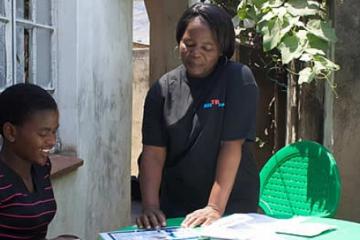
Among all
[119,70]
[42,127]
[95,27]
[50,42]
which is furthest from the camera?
[119,70]

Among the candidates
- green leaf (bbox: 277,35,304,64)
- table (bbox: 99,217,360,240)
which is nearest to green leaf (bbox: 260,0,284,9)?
green leaf (bbox: 277,35,304,64)

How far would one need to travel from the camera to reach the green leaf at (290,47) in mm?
4128

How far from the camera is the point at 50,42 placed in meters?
4.03

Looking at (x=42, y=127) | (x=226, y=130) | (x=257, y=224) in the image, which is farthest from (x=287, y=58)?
(x=42, y=127)

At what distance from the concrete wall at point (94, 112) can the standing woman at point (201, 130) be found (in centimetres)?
124

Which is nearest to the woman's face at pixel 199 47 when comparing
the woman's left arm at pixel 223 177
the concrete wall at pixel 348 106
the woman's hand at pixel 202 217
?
the woman's left arm at pixel 223 177

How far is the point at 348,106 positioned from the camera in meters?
4.82

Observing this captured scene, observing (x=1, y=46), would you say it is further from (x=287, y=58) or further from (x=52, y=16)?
(x=287, y=58)

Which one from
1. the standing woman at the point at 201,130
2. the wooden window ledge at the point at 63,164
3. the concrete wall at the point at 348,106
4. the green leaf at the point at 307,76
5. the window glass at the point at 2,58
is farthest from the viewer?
the concrete wall at the point at 348,106

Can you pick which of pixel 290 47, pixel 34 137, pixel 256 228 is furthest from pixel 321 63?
pixel 34 137

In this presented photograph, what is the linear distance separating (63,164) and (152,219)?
1.39 m

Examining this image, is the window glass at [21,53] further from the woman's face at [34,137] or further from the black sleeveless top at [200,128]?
the woman's face at [34,137]

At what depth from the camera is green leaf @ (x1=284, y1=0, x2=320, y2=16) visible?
4.21 m

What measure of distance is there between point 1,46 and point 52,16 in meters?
0.64
